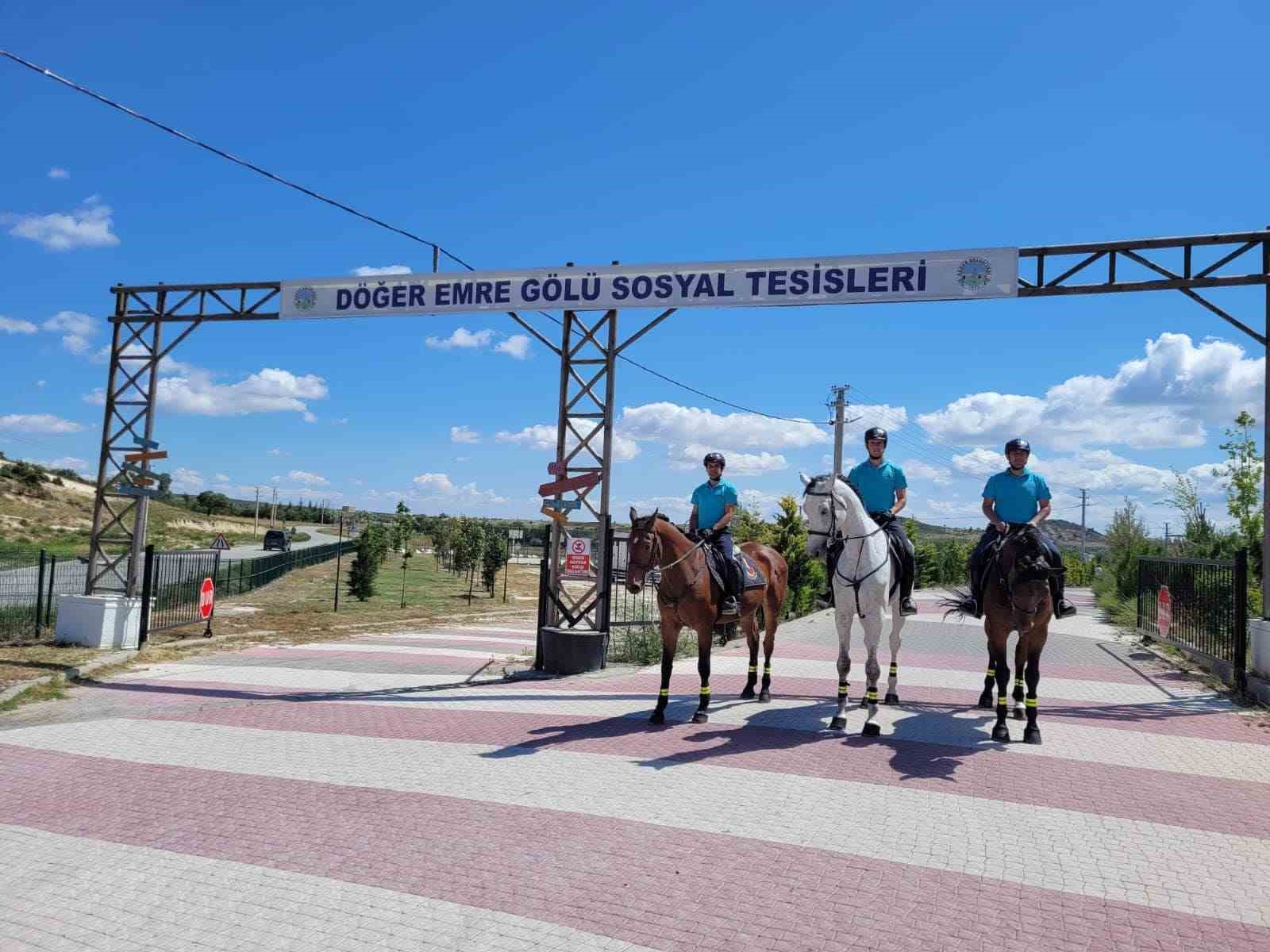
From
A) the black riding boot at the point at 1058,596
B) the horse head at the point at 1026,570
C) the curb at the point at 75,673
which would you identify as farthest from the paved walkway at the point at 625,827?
the horse head at the point at 1026,570

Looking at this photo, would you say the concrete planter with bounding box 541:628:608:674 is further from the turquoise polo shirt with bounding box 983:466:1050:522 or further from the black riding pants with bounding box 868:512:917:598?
the turquoise polo shirt with bounding box 983:466:1050:522

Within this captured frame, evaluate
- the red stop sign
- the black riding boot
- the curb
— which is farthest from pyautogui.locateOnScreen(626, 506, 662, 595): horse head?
the red stop sign

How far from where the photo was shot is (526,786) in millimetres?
6777

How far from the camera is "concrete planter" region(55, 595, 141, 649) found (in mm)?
14117

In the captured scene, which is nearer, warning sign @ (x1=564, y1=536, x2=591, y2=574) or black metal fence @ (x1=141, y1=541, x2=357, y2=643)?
warning sign @ (x1=564, y1=536, x2=591, y2=574)

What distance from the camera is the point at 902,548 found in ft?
30.9

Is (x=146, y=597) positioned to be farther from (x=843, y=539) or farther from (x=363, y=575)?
(x=363, y=575)

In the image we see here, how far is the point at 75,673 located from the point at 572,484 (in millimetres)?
7472

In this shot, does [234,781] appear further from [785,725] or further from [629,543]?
[785,725]

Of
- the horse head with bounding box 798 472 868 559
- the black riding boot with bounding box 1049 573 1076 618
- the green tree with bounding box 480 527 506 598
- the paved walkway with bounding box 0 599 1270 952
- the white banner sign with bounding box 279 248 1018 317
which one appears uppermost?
the white banner sign with bounding box 279 248 1018 317

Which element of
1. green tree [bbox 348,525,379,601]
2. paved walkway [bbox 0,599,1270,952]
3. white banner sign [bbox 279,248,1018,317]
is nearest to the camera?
paved walkway [bbox 0,599,1270,952]

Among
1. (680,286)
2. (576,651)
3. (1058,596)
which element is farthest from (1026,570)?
(576,651)

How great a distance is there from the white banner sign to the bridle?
372cm

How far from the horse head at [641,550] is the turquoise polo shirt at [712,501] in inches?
46.6
